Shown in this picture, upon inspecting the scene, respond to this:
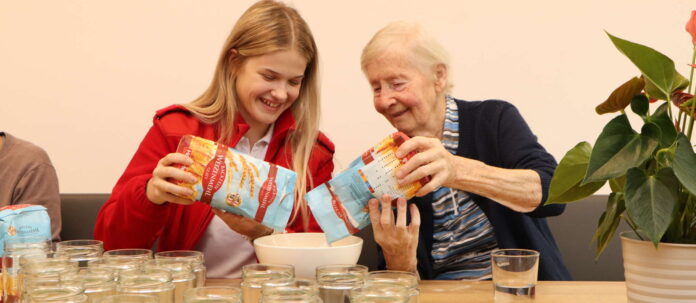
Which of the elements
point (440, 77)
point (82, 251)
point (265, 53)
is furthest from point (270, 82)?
point (82, 251)

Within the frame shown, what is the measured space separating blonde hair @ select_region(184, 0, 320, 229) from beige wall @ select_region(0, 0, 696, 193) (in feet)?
1.86

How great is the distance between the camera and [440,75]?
68.6 inches

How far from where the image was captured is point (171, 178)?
3.85ft

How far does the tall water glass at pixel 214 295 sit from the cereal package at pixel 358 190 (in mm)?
371

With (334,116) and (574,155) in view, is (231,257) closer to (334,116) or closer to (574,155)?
(334,116)

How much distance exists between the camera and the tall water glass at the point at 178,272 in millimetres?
945

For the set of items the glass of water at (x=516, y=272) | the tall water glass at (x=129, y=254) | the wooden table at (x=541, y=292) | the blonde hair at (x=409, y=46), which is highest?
the blonde hair at (x=409, y=46)

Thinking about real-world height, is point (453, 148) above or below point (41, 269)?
above

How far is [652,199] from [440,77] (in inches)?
38.5

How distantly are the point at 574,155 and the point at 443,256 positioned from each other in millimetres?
808

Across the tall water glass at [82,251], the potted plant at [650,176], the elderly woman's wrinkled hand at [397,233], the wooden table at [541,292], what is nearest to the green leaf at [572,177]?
the potted plant at [650,176]

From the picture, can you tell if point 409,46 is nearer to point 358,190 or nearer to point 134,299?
point 358,190

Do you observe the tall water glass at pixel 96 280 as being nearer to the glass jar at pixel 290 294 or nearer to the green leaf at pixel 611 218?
the glass jar at pixel 290 294

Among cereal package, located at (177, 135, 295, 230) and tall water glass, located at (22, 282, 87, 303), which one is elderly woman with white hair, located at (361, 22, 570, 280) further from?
tall water glass, located at (22, 282, 87, 303)
